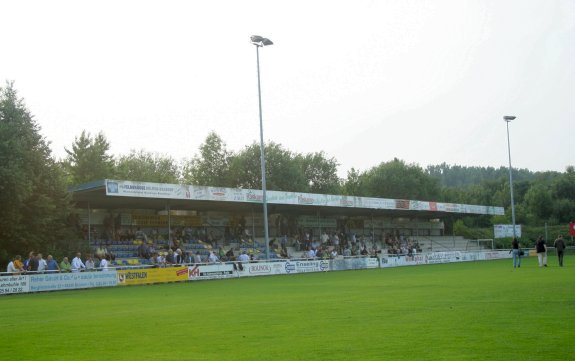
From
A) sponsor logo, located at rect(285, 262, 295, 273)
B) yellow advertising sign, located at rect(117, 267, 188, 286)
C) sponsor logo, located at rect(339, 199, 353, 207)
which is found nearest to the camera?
yellow advertising sign, located at rect(117, 267, 188, 286)

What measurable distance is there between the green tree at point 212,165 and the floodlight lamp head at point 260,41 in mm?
44115

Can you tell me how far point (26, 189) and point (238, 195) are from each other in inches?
515

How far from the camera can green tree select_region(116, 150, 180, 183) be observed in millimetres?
85812

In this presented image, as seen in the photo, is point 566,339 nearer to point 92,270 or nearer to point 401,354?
point 401,354

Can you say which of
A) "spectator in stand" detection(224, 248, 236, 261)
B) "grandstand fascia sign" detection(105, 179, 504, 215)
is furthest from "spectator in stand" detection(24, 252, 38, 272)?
"spectator in stand" detection(224, 248, 236, 261)

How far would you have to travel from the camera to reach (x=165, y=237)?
44.2 meters

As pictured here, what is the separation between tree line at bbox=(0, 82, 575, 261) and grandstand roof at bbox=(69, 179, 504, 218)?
2356 millimetres

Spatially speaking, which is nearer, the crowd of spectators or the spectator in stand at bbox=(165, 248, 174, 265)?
the crowd of spectators

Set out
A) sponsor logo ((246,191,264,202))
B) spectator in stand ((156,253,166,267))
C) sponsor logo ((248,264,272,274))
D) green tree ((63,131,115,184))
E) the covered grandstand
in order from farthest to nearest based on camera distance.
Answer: green tree ((63,131,115,184)) < sponsor logo ((246,191,264,202)) < the covered grandstand < sponsor logo ((248,264,272,274)) < spectator in stand ((156,253,166,267))

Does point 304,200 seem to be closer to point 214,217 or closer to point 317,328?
Result: point 214,217

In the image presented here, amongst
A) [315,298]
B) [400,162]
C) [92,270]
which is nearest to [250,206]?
[92,270]

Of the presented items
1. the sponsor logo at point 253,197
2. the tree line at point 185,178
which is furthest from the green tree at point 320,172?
the sponsor logo at point 253,197

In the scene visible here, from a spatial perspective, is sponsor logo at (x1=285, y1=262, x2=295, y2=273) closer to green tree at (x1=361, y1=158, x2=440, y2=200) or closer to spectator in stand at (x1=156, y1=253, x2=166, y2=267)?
spectator in stand at (x1=156, y1=253, x2=166, y2=267)

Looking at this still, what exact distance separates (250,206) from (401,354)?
4007 centimetres
